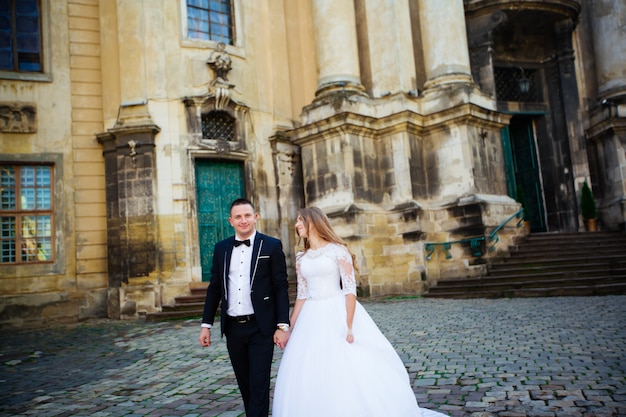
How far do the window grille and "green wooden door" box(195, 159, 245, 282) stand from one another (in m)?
9.69

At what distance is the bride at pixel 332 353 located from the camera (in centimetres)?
372

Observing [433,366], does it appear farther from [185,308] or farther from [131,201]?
[131,201]

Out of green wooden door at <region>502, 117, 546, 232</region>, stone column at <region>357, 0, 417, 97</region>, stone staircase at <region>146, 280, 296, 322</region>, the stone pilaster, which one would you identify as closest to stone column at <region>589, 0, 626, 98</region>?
green wooden door at <region>502, 117, 546, 232</region>

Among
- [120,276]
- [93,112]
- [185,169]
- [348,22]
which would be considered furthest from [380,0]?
[120,276]

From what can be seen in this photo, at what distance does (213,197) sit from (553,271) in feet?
27.6

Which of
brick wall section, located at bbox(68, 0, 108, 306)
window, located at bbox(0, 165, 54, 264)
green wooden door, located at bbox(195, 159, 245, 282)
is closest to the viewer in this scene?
window, located at bbox(0, 165, 54, 264)

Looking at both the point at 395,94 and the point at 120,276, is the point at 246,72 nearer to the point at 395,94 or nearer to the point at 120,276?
the point at 395,94

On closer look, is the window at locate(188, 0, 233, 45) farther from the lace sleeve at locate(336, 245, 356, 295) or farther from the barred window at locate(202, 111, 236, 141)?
the lace sleeve at locate(336, 245, 356, 295)

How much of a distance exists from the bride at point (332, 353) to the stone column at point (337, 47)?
1099 centimetres

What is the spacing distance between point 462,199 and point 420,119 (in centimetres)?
241

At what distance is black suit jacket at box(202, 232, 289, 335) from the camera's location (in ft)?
12.7

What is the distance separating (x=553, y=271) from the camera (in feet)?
40.2

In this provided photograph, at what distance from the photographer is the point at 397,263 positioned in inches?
541

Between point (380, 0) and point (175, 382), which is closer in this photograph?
point (175, 382)
